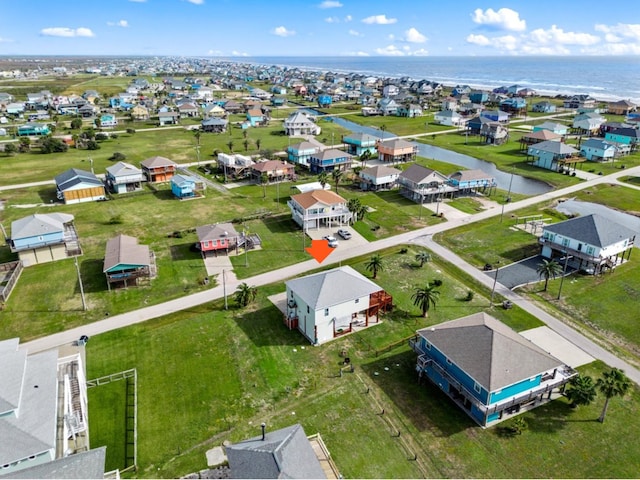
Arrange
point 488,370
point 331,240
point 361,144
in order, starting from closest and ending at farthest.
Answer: point 488,370 → point 331,240 → point 361,144

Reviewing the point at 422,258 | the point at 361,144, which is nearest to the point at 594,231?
the point at 422,258

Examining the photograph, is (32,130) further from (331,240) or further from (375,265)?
(375,265)

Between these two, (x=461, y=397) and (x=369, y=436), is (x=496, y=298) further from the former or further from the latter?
(x=369, y=436)

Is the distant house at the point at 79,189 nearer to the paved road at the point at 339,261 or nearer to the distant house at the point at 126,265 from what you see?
the distant house at the point at 126,265

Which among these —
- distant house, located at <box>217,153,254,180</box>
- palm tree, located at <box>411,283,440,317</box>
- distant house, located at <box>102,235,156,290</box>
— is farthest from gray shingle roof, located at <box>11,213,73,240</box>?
palm tree, located at <box>411,283,440,317</box>

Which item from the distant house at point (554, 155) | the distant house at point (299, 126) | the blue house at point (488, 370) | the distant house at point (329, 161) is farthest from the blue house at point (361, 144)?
the blue house at point (488, 370)

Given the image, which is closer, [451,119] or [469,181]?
[469,181]
